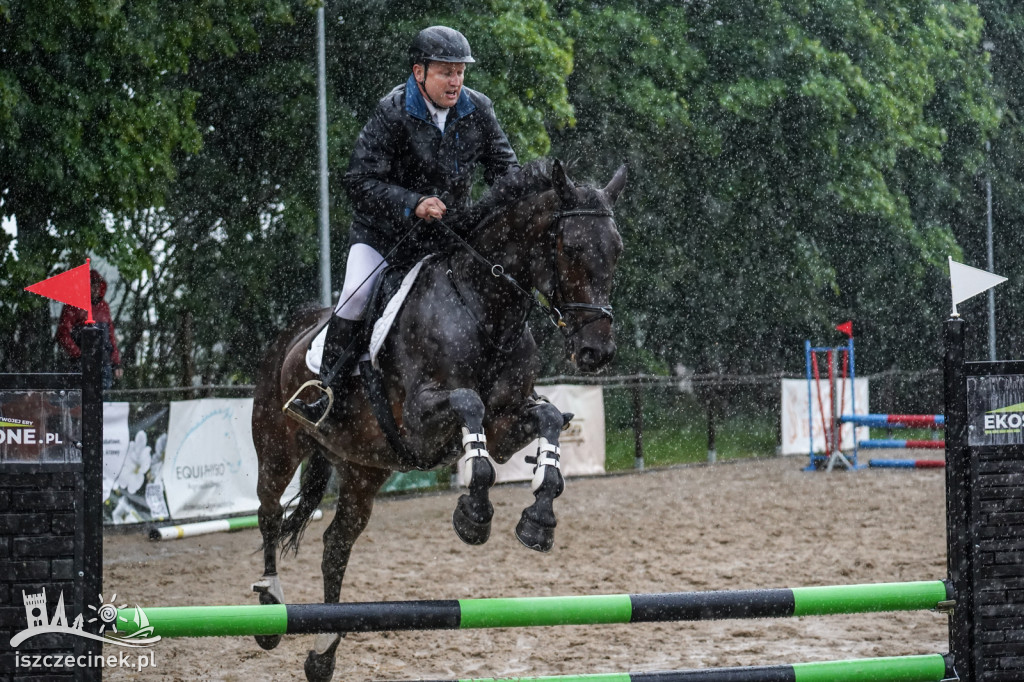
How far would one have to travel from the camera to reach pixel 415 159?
5.00 meters

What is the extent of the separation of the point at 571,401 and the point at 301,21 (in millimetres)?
6279

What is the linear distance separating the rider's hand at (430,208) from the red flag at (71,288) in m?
1.33

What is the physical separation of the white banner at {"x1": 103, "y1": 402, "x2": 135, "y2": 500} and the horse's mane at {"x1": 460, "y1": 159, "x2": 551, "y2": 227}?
7269mm

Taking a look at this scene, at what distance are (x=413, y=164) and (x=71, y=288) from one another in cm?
151

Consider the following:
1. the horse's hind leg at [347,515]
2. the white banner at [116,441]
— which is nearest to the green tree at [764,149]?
the white banner at [116,441]

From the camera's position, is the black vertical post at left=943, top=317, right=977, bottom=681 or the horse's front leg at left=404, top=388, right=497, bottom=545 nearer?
the horse's front leg at left=404, top=388, right=497, bottom=545

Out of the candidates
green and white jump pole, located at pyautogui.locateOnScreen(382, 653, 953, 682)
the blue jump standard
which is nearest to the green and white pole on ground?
green and white jump pole, located at pyautogui.locateOnScreen(382, 653, 953, 682)

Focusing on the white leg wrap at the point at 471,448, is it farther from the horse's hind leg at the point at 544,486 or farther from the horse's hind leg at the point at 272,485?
Result: the horse's hind leg at the point at 272,485

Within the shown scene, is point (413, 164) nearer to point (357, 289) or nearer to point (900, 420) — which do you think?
point (357, 289)

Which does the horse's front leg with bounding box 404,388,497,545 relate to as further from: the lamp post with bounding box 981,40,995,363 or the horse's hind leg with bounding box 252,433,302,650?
the lamp post with bounding box 981,40,995,363

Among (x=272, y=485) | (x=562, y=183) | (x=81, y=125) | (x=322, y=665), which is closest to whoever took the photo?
(x=562, y=183)

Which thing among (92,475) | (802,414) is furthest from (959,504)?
(802,414)

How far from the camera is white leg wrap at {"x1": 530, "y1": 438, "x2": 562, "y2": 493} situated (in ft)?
14.1

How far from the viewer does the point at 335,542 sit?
5.87 metres
